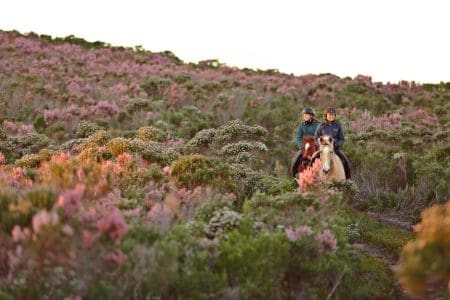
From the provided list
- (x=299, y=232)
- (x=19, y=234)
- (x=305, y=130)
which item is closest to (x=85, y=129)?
(x=305, y=130)

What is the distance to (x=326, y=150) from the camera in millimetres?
12414

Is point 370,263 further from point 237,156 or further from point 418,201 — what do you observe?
point 237,156

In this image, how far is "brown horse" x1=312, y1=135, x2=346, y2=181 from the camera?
12410 millimetres

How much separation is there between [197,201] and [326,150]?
433cm

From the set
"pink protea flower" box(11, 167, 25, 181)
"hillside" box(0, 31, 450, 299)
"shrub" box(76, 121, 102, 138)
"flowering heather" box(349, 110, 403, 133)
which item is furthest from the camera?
"flowering heather" box(349, 110, 403, 133)

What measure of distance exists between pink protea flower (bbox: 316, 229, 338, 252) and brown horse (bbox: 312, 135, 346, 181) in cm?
524

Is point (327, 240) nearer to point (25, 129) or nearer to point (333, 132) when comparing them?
point (333, 132)

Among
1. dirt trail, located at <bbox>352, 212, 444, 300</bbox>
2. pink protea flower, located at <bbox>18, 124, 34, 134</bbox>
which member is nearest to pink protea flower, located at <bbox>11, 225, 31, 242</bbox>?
dirt trail, located at <bbox>352, 212, 444, 300</bbox>

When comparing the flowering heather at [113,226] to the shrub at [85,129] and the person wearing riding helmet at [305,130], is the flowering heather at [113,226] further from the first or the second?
the shrub at [85,129]

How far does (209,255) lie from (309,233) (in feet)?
4.38

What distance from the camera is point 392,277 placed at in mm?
8891

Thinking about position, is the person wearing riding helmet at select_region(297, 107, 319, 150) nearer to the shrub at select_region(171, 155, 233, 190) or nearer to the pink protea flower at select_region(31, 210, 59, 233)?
the shrub at select_region(171, 155, 233, 190)

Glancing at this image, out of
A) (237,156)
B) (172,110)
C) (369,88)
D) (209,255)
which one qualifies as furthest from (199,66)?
(209,255)

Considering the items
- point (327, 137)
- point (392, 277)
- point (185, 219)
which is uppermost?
point (327, 137)
